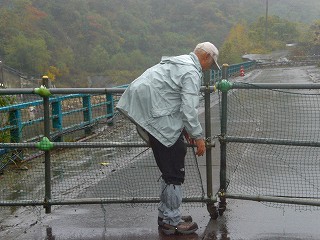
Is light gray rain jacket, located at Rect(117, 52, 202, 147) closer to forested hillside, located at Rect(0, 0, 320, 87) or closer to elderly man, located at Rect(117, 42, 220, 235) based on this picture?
elderly man, located at Rect(117, 42, 220, 235)

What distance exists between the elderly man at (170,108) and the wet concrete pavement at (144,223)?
0.51 metres

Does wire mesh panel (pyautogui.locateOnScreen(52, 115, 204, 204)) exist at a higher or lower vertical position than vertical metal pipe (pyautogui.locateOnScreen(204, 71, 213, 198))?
lower

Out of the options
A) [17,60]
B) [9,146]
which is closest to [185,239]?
[9,146]

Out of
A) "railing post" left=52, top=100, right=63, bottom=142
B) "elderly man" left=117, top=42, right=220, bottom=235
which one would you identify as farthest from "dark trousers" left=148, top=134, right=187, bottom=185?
"railing post" left=52, top=100, right=63, bottom=142

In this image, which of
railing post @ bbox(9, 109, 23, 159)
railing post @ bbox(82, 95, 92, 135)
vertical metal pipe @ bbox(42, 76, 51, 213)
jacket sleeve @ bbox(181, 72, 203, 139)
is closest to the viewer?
jacket sleeve @ bbox(181, 72, 203, 139)

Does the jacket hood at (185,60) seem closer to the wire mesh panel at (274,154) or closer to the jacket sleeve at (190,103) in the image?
the jacket sleeve at (190,103)

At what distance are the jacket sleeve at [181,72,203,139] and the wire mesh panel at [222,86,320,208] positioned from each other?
1115 millimetres

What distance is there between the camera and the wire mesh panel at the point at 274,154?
6.53 m

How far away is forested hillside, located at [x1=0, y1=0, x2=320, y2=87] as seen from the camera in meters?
89.4

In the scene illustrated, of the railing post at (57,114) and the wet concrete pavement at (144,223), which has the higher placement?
the railing post at (57,114)

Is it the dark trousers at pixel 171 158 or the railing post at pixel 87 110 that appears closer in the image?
the dark trousers at pixel 171 158

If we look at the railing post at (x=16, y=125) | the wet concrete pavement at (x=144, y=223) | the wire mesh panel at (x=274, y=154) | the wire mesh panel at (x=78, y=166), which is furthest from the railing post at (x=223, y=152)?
the railing post at (x=16, y=125)

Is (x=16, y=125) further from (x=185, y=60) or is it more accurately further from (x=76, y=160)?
(x=185, y=60)

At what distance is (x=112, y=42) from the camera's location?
366ft
